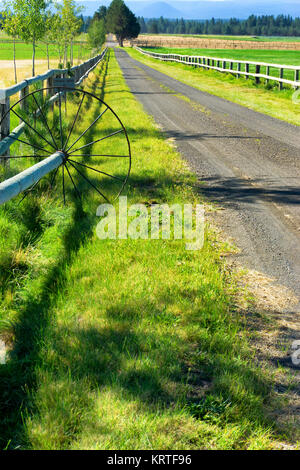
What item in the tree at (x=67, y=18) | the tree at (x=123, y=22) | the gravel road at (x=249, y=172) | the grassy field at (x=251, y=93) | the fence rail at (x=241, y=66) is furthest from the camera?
the tree at (x=123, y=22)

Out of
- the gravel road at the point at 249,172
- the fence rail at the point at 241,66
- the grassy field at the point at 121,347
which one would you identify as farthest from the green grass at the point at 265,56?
the grassy field at the point at 121,347

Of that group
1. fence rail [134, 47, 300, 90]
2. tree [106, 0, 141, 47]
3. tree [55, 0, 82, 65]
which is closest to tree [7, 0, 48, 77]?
tree [55, 0, 82, 65]

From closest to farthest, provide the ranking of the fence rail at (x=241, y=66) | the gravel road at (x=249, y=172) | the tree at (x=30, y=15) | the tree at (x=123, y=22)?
the gravel road at (x=249, y=172) → the fence rail at (x=241, y=66) → the tree at (x=30, y=15) → the tree at (x=123, y=22)

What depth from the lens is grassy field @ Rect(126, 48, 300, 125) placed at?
16344 millimetres

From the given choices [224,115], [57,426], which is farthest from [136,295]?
[224,115]

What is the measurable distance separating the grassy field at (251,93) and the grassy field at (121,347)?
11.1 metres

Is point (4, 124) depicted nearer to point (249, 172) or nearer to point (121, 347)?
point (249, 172)

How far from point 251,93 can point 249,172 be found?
14.1 metres

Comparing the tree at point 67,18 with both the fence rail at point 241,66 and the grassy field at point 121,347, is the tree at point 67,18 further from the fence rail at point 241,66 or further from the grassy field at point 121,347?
the grassy field at point 121,347

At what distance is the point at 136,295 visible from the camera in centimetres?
388

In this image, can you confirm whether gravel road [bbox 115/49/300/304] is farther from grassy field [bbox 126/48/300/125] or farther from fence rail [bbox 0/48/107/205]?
fence rail [bbox 0/48/107/205]

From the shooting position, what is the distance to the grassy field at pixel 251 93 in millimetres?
16344

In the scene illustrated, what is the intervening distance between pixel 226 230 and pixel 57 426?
3.65 meters
